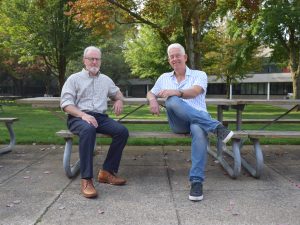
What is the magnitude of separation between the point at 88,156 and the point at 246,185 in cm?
197

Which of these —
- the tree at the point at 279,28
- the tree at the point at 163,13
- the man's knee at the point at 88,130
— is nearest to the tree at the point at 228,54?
the tree at the point at 279,28

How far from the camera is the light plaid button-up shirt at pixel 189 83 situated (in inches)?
222

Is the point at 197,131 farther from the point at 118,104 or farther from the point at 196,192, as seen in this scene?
the point at 118,104

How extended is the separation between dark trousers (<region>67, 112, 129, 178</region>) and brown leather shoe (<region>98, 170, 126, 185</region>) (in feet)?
0.21

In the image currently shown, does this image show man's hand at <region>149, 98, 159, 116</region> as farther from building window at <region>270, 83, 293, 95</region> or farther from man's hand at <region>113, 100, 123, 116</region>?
building window at <region>270, 83, 293, 95</region>

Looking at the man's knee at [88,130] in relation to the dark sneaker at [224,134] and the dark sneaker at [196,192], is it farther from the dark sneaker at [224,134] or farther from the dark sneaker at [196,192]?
the dark sneaker at [224,134]

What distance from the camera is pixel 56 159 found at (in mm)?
A: 7141

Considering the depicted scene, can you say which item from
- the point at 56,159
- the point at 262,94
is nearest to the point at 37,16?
the point at 56,159

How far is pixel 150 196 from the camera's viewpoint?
4.90 m

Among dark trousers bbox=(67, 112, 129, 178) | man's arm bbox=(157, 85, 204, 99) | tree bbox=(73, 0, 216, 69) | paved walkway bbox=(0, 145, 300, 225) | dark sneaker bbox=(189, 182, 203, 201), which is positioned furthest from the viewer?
tree bbox=(73, 0, 216, 69)

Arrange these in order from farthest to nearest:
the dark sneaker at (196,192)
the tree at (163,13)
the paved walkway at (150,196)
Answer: the tree at (163,13)
the dark sneaker at (196,192)
the paved walkway at (150,196)

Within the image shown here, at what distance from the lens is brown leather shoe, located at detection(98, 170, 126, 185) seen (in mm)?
5383

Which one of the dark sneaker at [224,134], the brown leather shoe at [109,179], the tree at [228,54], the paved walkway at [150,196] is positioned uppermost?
the tree at [228,54]

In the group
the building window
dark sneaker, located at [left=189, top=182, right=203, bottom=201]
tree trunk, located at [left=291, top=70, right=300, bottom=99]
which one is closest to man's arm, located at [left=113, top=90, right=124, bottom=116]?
dark sneaker, located at [left=189, top=182, right=203, bottom=201]
